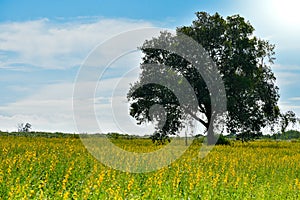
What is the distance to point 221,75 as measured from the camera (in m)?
37.8

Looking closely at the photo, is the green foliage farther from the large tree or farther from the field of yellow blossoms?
the field of yellow blossoms

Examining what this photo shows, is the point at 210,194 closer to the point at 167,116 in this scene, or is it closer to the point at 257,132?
the point at 167,116

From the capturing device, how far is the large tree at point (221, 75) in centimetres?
3712

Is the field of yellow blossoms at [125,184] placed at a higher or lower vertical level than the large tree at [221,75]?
lower

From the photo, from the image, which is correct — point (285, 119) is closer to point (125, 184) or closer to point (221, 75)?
point (221, 75)

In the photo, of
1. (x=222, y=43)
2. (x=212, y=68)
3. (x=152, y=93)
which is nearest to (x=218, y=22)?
(x=222, y=43)

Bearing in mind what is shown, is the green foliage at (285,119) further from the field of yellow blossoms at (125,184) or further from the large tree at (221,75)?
the field of yellow blossoms at (125,184)

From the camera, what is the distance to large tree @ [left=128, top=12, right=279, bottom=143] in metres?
37.1

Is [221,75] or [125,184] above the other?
[221,75]

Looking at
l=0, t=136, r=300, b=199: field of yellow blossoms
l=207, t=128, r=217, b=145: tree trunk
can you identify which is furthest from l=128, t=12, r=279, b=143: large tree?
l=0, t=136, r=300, b=199: field of yellow blossoms

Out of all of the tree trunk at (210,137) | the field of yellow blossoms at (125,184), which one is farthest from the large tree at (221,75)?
the field of yellow blossoms at (125,184)

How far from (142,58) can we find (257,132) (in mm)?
10982

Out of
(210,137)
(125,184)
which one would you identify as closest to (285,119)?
(210,137)

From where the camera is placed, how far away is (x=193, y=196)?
10516 millimetres
